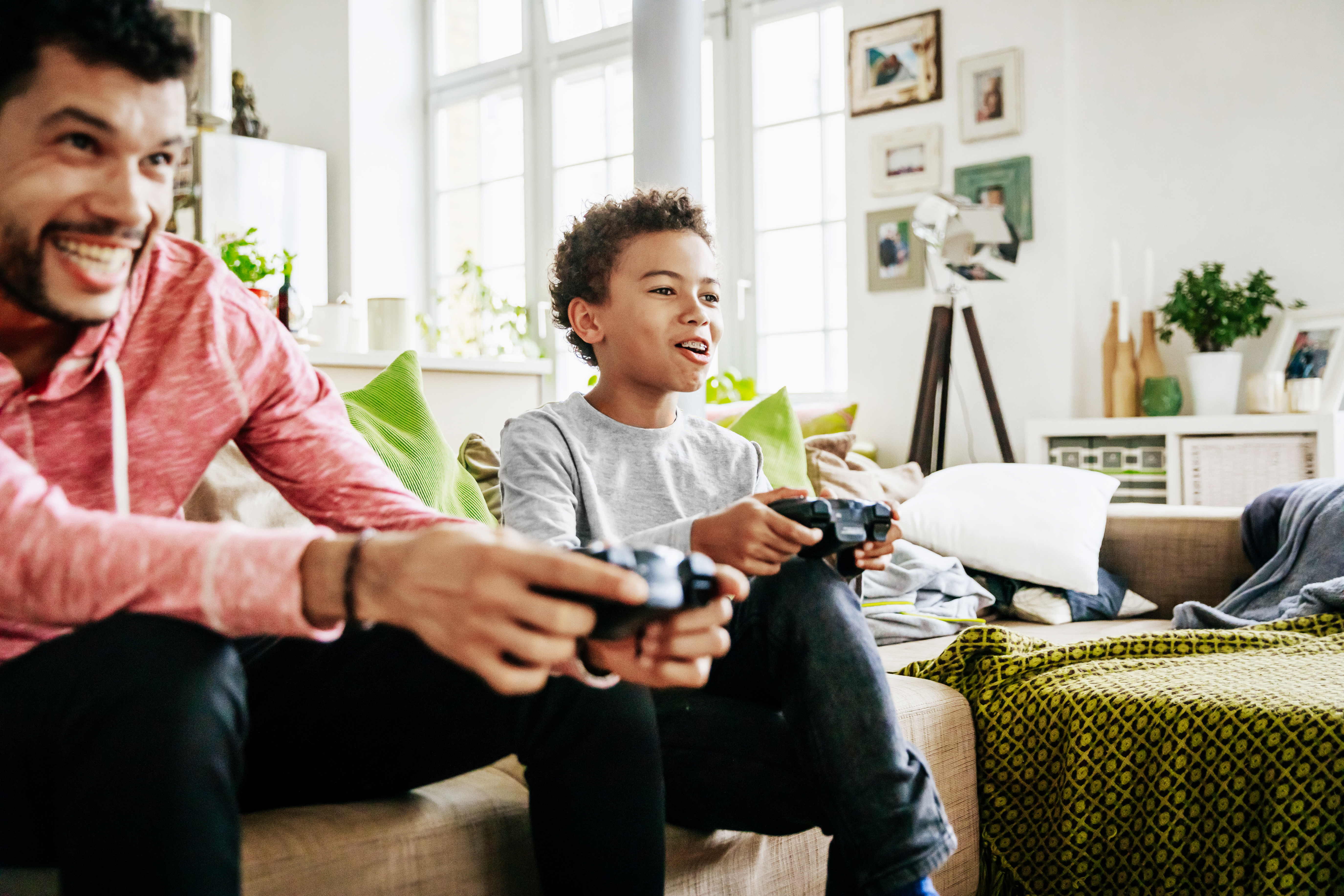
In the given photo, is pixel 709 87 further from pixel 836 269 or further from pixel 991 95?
pixel 991 95

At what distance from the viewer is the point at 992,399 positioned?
343 cm

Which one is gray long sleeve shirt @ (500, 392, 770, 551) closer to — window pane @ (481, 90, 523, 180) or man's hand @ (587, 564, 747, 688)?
man's hand @ (587, 564, 747, 688)

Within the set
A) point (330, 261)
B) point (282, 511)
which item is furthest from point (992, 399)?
point (330, 261)

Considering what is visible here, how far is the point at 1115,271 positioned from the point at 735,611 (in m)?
2.76

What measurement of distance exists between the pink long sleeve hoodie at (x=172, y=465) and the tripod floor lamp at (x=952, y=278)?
2646 millimetres

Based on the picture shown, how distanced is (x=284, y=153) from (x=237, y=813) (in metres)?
5.09

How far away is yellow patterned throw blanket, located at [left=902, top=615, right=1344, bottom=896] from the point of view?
1156 mm

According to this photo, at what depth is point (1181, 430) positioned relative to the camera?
10.5 ft

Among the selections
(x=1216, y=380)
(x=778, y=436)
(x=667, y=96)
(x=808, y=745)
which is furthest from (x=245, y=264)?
(x=1216, y=380)

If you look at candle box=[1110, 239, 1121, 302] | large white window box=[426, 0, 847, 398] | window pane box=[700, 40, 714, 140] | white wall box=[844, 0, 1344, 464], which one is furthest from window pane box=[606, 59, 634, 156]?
candle box=[1110, 239, 1121, 302]

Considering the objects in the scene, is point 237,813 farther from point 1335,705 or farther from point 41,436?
point 1335,705

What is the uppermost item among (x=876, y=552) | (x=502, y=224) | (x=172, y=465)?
(x=502, y=224)

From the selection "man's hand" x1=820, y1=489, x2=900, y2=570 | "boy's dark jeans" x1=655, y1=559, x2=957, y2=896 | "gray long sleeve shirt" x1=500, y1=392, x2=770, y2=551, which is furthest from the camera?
"gray long sleeve shirt" x1=500, y1=392, x2=770, y2=551

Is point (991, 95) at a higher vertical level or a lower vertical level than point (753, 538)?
higher
